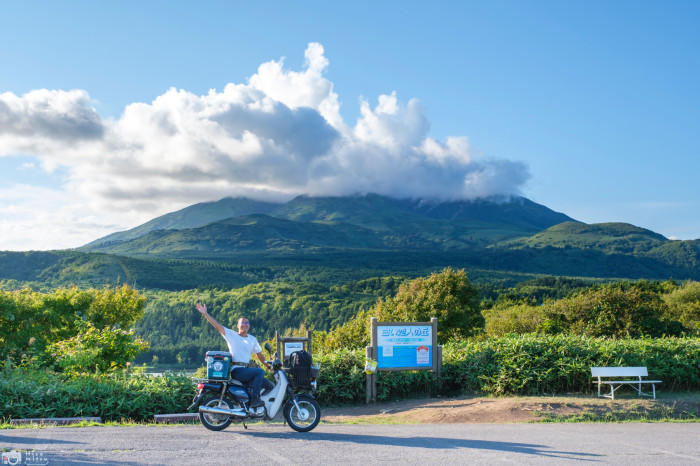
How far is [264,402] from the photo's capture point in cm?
900

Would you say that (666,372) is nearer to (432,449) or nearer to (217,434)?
(432,449)

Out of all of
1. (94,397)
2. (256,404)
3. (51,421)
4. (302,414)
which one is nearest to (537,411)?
(302,414)

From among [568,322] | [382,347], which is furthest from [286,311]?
[382,347]

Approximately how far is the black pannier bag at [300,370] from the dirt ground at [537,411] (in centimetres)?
274

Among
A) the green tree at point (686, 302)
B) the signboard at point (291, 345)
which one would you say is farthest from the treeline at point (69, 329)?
the green tree at point (686, 302)

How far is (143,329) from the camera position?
106812 millimetres

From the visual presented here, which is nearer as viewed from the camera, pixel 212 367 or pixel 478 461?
pixel 478 461

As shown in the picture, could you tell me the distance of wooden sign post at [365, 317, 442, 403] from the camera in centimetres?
1460

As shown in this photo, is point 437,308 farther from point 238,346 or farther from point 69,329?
point 238,346

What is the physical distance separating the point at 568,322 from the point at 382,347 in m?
14.5

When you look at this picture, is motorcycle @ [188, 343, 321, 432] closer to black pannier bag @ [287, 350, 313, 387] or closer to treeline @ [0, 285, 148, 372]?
black pannier bag @ [287, 350, 313, 387]

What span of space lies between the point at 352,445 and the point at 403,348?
6950mm

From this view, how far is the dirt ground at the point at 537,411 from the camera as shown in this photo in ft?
37.4

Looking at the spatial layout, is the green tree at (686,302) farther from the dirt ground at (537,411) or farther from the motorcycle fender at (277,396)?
the motorcycle fender at (277,396)
